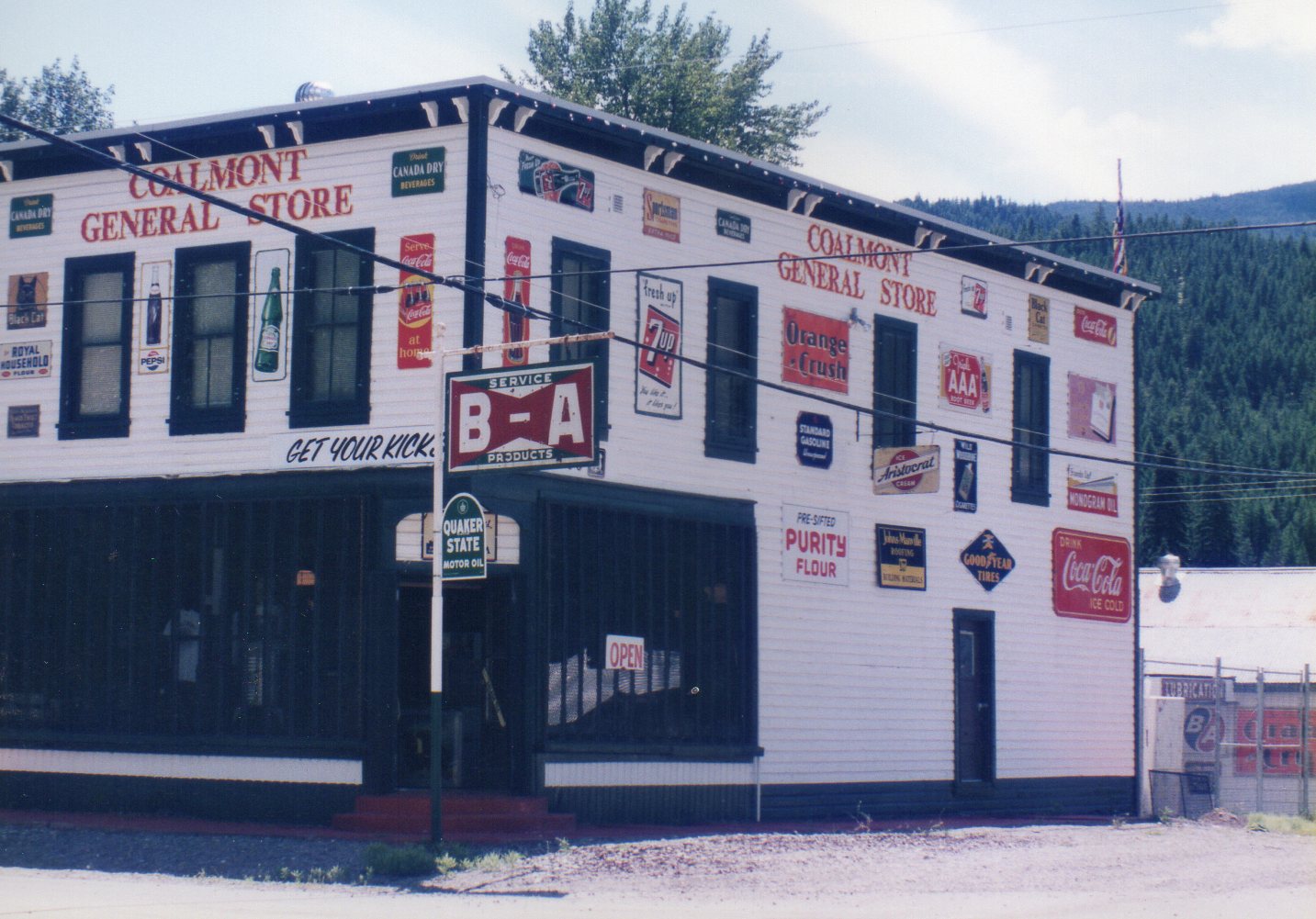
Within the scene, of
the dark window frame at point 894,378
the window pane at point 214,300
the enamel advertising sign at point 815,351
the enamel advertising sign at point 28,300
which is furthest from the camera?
the dark window frame at point 894,378

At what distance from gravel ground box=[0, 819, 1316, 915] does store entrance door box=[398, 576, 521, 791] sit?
6.50ft

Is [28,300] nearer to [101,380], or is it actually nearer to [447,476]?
→ [101,380]

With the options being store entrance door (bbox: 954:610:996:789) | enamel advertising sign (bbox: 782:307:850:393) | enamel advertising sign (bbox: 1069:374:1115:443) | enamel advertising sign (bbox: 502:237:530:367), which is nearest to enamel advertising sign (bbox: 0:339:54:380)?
enamel advertising sign (bbox: 502:237:530:367)

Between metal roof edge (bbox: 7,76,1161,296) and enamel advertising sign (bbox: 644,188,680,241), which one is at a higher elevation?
metal roof edge (bbox: 7,76,1161,296)

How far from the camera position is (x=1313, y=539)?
358ft

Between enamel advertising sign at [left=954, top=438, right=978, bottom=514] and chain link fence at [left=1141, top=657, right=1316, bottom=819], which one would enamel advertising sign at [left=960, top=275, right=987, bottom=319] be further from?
chain link fence at [left=1141, top=657, right=1316, bottom=819]

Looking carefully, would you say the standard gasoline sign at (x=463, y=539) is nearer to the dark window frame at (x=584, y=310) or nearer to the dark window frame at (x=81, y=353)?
the dark window frame at (x=584, y=310)

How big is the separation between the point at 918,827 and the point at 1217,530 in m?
92.7

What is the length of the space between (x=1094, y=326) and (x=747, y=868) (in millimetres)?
14653

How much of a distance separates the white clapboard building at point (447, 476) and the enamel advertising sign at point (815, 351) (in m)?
0.05

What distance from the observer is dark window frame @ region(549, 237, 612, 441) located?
66.9 ft

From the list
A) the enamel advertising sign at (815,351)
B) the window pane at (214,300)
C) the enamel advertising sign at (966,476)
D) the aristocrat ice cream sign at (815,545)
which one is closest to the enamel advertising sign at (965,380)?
the enamel advertising sign at (966,476)

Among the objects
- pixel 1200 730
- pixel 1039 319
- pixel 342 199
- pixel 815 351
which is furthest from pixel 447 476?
pixel 1200 730

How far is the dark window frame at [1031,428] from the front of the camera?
88.3ft
